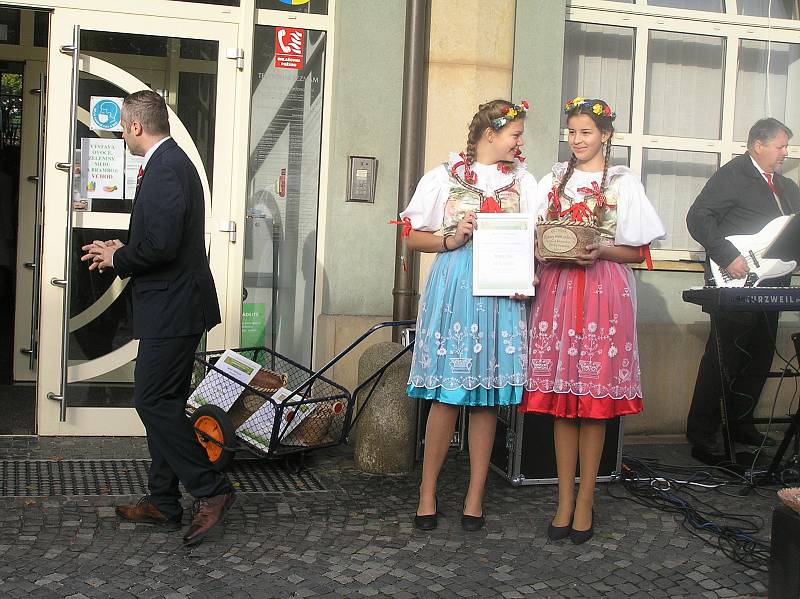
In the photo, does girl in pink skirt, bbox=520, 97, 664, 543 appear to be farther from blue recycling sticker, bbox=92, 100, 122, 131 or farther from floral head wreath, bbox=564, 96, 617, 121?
blue recycling sticker, bbox=92, 100, 122, 131

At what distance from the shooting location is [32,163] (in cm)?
887

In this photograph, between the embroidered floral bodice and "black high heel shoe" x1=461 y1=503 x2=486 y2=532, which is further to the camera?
"black high heel shoe" x1=461 y1=503 x2=486 y2=532

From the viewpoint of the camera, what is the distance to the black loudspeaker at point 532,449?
568 centimetres

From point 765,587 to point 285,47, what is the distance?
438cm

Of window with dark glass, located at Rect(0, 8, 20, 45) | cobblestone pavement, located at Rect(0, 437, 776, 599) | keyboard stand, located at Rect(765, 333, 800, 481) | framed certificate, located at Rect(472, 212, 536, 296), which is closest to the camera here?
cobblestone pavement, located at Rect(0, 437, 776, 599)

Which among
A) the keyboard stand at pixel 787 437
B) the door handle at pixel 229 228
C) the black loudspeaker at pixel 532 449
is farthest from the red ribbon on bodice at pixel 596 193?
the door handle at pixel 229 228

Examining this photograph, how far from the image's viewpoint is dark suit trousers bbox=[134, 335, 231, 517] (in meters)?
4.46

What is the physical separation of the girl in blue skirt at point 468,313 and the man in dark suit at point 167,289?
0.98 m

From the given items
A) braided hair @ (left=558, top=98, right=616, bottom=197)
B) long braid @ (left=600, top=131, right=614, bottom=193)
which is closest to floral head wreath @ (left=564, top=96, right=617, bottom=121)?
braided hair @ (left=558, top=98, right=616, bottom=197)

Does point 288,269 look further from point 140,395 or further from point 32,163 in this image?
point 32,163

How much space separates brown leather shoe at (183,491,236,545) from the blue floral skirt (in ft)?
3.32

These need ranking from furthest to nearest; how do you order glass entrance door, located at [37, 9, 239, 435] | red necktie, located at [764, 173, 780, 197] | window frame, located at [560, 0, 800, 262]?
window frame, located at [560, 0, 800, 262], red necktie, located at [764, 173, 780, 197], glass entrance door, located at [37, 9, 239, 435]

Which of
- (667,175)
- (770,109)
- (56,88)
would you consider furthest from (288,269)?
(770,109)

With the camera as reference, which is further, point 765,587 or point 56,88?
point 56,88
